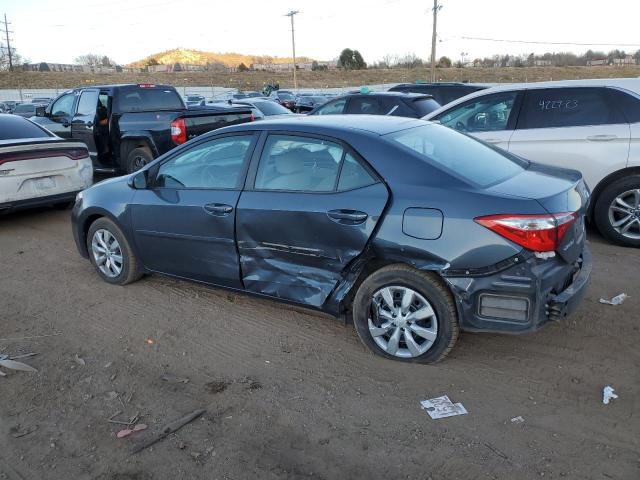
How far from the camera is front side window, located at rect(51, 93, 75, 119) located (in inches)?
418

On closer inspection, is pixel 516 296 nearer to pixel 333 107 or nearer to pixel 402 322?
pixel 402 322

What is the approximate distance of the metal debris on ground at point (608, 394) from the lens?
3246 millimetres

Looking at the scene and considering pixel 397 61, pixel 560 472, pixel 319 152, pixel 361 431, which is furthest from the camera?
pixel 397 61

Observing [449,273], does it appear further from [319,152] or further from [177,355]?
[177,355]

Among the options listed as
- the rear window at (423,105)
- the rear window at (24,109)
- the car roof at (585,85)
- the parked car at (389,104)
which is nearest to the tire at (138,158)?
the parked car at (389,104)

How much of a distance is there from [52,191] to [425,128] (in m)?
5.54

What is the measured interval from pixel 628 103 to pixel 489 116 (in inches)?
60.2

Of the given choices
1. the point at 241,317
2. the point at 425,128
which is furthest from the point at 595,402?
the point at 241,317

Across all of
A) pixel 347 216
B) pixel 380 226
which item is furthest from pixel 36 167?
pixel 380 226

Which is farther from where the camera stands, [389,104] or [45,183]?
[389,104]

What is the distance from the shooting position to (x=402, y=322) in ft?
12.0

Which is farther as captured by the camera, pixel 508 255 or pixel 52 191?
pixel 52 191

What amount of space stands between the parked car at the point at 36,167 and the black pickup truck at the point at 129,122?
148cm

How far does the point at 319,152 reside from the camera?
13.0 ft
